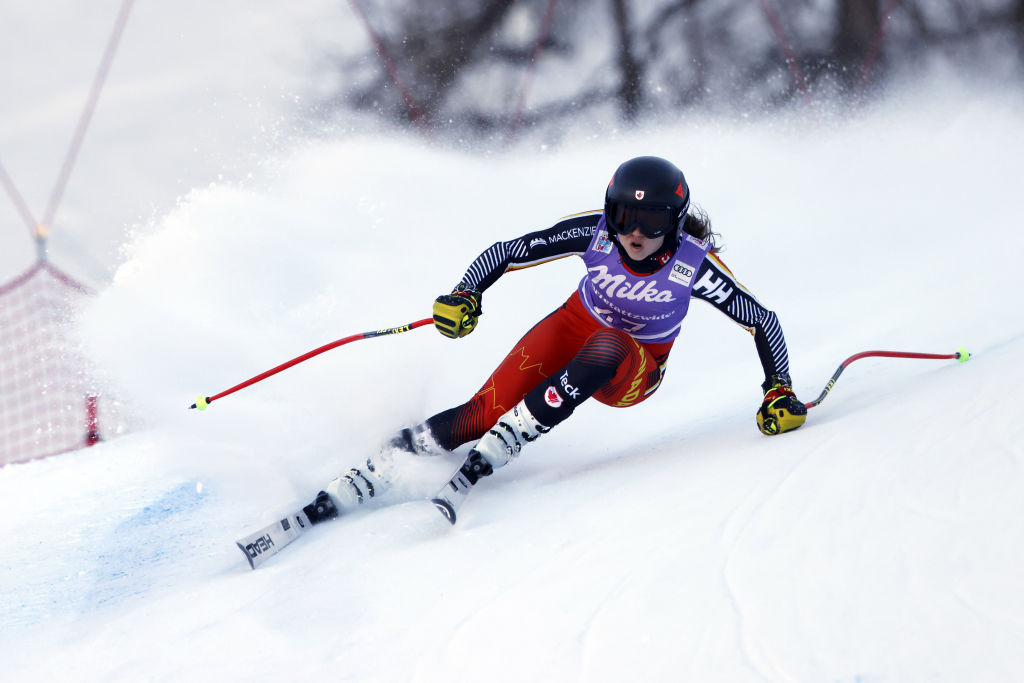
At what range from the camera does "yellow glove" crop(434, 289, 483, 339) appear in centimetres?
208

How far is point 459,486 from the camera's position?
74.9 inches

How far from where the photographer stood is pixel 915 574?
43.8 inches

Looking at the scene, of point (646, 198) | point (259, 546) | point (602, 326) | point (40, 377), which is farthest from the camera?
point (40, 377)

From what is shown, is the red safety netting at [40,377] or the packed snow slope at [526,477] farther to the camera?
the red safety netting at [40,377]

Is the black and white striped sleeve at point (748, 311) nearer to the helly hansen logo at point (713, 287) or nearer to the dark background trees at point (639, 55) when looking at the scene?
the helly hansen logo at point (713, 287)

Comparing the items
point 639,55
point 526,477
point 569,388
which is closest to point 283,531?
point 526,477

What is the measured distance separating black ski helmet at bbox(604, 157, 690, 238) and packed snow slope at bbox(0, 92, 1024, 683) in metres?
0.62

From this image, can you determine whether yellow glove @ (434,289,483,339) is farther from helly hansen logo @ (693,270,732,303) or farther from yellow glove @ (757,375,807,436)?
yellow glove @ (757,375,807,436)

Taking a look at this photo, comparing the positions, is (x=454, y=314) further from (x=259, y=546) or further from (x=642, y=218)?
(x=259, y=546)

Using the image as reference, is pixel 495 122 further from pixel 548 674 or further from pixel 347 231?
pixel 548 674

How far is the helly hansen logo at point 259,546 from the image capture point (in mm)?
1718

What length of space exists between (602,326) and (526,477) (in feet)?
1.60

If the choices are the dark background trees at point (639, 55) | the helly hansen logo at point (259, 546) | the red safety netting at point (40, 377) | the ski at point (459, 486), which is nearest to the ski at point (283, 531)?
the helly hansen logo at point (259, 546)

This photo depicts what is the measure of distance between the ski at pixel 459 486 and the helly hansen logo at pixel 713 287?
29.8 inches
